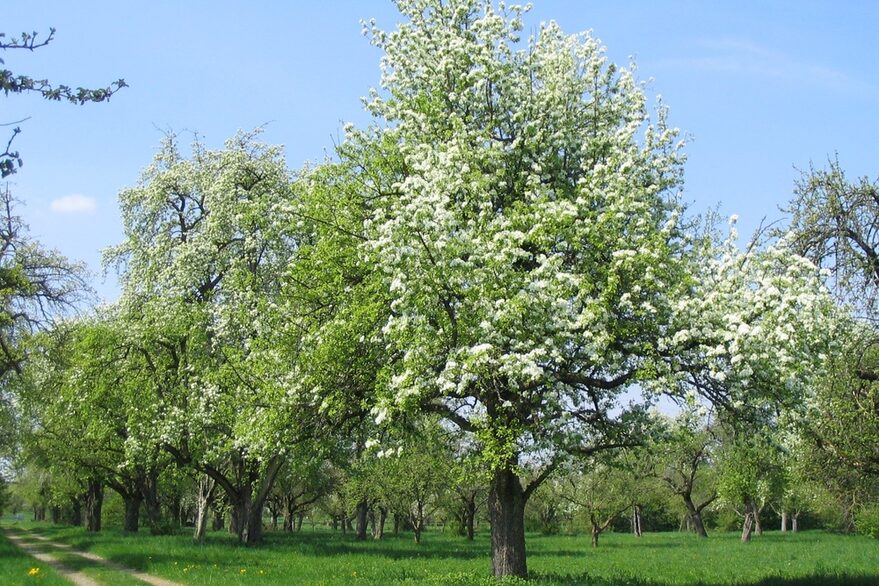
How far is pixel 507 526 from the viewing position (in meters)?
20.7

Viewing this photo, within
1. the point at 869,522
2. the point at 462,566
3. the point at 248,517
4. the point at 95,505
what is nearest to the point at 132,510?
the point at 95,505

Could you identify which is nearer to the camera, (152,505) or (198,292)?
(198,292)

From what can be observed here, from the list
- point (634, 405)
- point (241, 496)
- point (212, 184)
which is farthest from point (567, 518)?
point (634, 405)

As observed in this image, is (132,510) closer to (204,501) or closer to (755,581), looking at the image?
(204,501)

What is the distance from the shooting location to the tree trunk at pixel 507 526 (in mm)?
20406

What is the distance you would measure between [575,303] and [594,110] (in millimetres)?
6367

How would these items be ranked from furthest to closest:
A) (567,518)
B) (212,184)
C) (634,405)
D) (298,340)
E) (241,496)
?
(567,518) < (241,496) < (212,184) < (298,340) < (634,405)

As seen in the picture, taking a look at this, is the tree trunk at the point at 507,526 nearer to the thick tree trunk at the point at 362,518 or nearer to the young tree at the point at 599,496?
the young tree at the point at 599,496

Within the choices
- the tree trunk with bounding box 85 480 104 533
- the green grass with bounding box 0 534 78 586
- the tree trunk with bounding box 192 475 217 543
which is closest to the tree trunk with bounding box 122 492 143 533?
the tree trunk with bounding box 85 480 104 533

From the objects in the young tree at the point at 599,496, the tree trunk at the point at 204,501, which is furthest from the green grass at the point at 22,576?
the young tree at the point at 599,496

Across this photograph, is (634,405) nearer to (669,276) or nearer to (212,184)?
(669,276)

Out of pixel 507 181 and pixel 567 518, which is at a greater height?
pixel 507 181

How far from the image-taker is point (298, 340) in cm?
2208

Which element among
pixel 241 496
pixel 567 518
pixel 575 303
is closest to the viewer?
pixel 575 303
